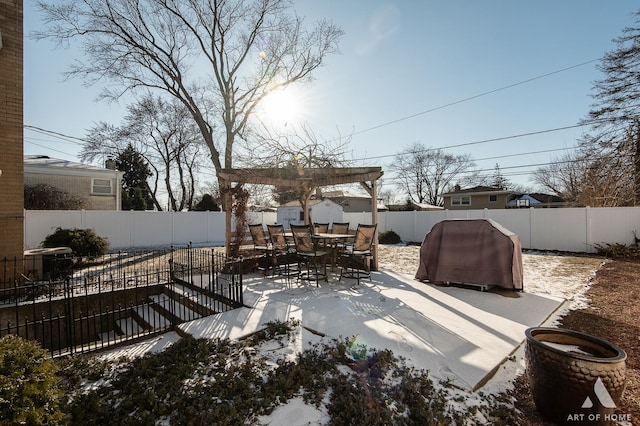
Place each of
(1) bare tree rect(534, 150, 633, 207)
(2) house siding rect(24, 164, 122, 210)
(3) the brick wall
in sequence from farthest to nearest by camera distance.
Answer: (2) house siding rect(24, 164, 122, 210), (1) bare tree rect(534, 150, 633, 207), (3) the brick wall

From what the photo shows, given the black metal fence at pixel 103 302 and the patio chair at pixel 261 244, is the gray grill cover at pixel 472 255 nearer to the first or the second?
the patio chair at pixel 261 244

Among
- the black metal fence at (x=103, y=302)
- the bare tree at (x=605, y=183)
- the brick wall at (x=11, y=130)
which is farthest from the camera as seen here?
the bare tree at (x=605, y=183)

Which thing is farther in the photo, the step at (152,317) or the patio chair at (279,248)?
the patio chair at (279,248)

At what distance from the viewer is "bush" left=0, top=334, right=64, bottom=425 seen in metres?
1.62

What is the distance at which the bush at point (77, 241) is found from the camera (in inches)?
336

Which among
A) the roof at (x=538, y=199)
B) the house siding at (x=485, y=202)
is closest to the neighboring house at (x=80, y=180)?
the house siding at (x=485, y=202)

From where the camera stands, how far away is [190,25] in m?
14.6

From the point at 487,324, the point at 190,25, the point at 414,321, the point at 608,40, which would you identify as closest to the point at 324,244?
the point at 414,321

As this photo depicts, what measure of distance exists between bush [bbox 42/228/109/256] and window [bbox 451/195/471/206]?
95.8ft

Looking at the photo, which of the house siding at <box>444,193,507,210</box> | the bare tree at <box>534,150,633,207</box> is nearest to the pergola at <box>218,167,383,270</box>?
the bare tree at <box>534,150,633,207</box>

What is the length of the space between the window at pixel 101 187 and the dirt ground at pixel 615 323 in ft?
66.9
